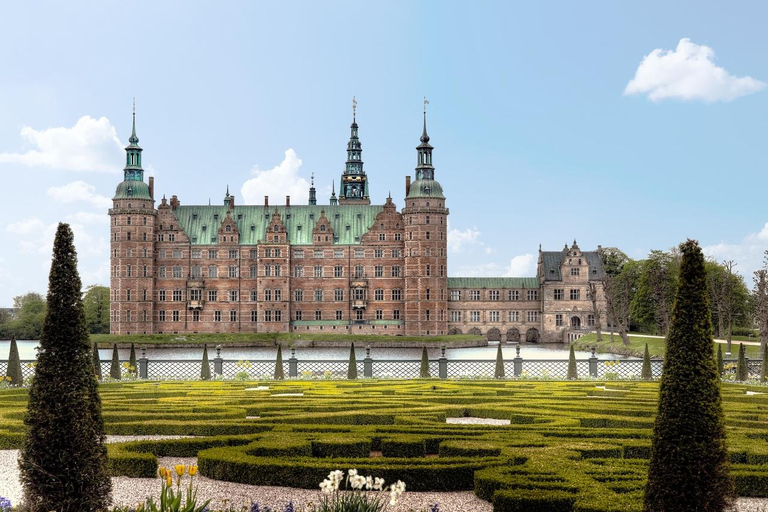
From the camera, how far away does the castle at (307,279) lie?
312ft

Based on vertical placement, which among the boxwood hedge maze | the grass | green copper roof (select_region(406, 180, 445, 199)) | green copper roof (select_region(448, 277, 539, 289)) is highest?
green copper roof (select_region(406, 180, 445, 199))

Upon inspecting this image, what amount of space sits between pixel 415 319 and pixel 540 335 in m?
→ 15.1

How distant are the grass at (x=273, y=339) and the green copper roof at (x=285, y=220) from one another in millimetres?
11649

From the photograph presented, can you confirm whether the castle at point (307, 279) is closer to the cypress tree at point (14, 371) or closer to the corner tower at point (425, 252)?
the corner tower at point (425, 252)

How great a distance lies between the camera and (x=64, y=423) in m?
10.2

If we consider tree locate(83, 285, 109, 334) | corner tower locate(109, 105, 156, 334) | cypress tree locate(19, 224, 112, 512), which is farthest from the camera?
tree locate(83, 285, 109, 334)

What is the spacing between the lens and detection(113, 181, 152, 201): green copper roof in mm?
93438

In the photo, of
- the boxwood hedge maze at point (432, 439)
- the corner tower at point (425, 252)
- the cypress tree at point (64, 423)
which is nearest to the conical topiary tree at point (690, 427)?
the boxwood hedge maze at point (432, 439)

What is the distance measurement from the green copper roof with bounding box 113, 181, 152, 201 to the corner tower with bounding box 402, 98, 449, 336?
27945 mm

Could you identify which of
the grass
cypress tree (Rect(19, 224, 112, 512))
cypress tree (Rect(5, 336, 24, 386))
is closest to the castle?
the grass

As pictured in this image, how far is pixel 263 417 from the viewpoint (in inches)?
712

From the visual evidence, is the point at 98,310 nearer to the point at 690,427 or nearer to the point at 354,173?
the point at 354,173

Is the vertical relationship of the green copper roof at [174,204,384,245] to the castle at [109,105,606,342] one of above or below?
above

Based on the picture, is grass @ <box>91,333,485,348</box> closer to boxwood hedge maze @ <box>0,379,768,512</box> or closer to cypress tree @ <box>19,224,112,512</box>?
boxwood hedge maze @ <box>0,379,768,512</box>
